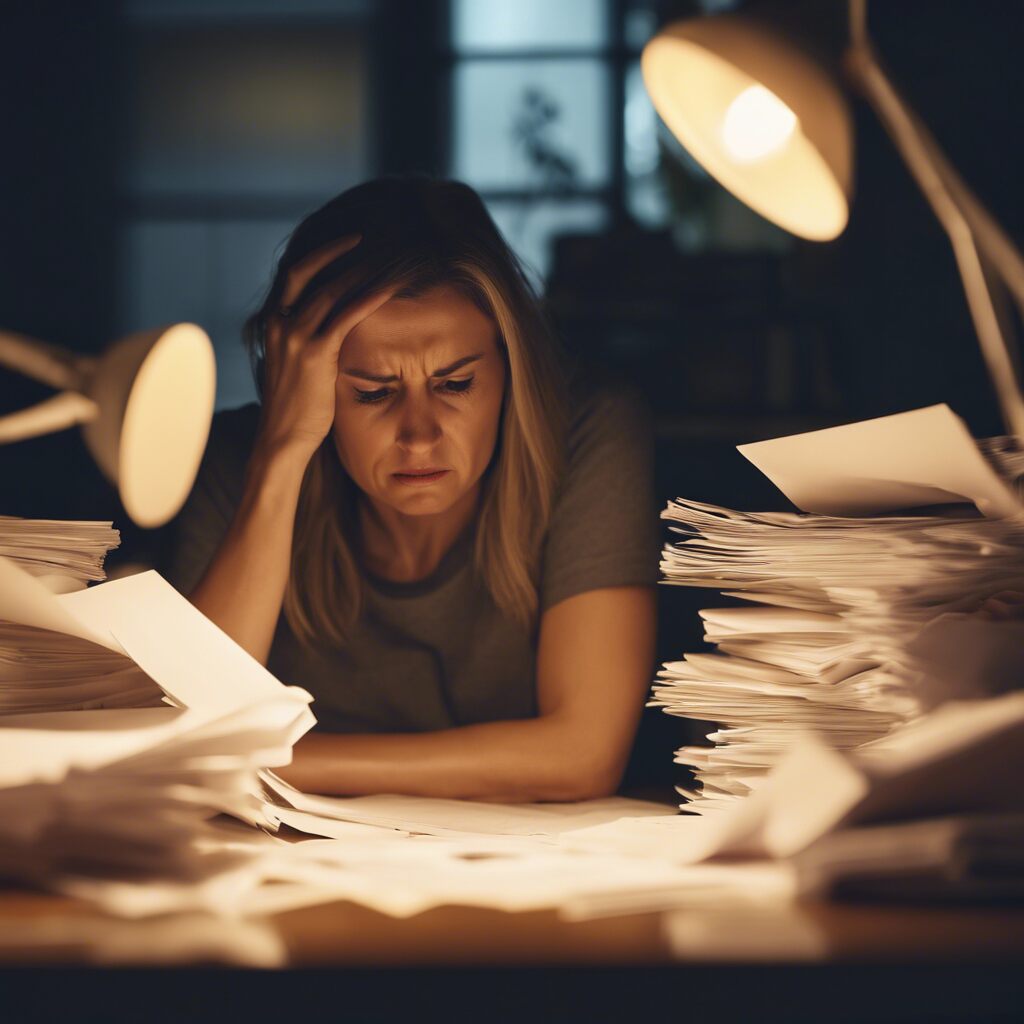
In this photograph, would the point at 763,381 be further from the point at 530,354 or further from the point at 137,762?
the point at 137,762

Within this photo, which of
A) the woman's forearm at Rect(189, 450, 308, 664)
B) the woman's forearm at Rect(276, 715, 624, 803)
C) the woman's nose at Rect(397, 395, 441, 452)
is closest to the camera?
the woman's forearm at Rect(276, 715, 624, 803)

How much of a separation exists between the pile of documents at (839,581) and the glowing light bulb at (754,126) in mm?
196

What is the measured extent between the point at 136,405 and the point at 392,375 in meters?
0.61

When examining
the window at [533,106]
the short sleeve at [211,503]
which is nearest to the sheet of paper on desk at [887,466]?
the short sleeve at [211,503]

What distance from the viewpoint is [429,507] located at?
1132mm

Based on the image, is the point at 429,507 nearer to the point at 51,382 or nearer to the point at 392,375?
the point at 392,375

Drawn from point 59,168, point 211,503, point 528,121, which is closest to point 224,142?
point 59,168

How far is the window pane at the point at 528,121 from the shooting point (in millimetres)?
5078

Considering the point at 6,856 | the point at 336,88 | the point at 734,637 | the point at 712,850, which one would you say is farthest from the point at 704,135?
the point at 336,88

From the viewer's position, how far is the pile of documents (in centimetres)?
57

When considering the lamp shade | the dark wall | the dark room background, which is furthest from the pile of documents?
the dark wall

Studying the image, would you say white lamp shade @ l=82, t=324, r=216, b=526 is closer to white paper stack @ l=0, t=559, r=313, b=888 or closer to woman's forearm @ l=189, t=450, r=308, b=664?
white paper stack @ l=0, t=559, r=313, b=888

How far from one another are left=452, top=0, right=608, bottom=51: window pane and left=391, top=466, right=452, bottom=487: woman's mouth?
182 inches

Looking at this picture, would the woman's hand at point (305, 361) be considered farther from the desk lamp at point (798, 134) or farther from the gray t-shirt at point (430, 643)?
the desk lamp at point (798, 134)
